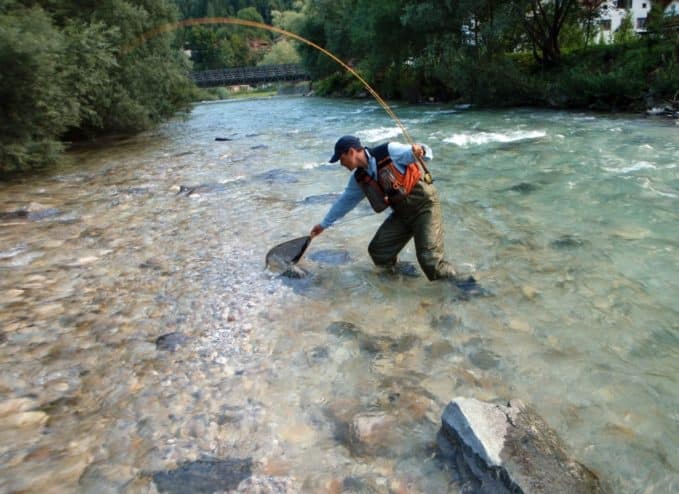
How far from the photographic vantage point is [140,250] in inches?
259

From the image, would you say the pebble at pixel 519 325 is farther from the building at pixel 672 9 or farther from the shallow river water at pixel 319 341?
the building at pixel 672 9

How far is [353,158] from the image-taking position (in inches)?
183

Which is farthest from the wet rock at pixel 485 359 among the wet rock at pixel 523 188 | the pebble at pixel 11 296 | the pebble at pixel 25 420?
the wet rock at pixel 523 188

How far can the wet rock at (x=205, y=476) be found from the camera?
109 inches

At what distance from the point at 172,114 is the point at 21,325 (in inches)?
747

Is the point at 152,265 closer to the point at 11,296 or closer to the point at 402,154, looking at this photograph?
the point at 11,296

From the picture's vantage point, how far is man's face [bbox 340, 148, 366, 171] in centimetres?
460

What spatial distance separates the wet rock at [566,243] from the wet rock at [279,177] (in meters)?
5.58

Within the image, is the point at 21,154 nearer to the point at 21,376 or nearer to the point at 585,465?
the point at 21,376

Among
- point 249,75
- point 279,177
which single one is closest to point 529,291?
point 279,177

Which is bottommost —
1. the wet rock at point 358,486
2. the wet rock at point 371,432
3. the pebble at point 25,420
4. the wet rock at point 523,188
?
the wet rock at point 358,486

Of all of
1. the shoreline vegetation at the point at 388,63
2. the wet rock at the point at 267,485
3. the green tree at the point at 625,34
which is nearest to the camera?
the wet rock at the point at 267,485

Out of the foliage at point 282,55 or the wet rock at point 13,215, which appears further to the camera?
the foliage at point 282,55

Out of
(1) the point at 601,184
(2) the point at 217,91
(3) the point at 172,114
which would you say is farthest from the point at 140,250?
(2) the point at 217,91
